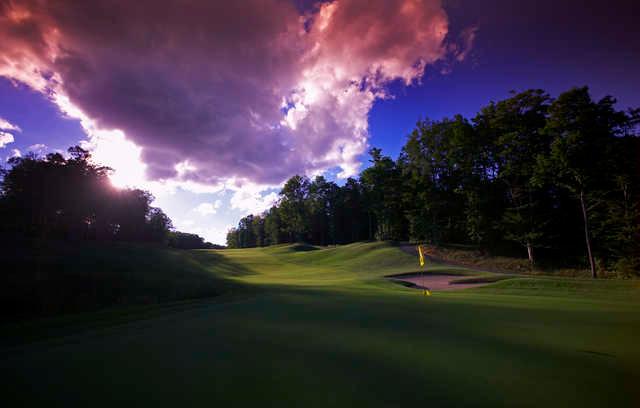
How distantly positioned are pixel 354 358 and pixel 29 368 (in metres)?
4.60

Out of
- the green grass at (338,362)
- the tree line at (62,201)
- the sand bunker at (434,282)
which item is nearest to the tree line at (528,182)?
the sand bunker at (434,282)

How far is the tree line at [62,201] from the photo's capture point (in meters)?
32.6

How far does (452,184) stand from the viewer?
36.8 metres

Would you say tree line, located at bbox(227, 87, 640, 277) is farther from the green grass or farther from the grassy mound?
the grassy mound

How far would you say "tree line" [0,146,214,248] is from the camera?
3256cm

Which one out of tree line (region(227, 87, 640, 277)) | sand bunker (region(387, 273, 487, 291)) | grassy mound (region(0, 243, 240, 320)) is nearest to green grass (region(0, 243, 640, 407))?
grassy mound (region(0, 243, 240, 320))

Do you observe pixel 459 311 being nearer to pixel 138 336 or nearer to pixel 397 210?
pixel 138 336

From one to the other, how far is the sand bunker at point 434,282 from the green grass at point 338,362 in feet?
37.6

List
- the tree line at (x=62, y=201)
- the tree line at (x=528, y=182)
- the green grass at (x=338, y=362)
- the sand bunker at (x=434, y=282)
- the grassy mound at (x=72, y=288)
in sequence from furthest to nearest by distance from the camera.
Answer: the tree line at (x=62, y=201) < the tree line at (x=528, y=182) < the sand bunker at (x=434, y=282) < the grassy mound at (x=72, y=288) < the green grass at (x=338, y=362)

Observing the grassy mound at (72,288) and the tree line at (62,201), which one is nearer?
the grassy mound at (72,288)

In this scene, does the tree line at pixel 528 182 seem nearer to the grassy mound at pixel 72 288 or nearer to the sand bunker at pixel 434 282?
the sand bunker at pixel 434 282

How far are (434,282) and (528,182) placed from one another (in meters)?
18.8

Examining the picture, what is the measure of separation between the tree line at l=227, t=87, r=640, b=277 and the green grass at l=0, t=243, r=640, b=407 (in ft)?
78.1

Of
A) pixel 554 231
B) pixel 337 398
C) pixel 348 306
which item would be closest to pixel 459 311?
pixel 348 306
